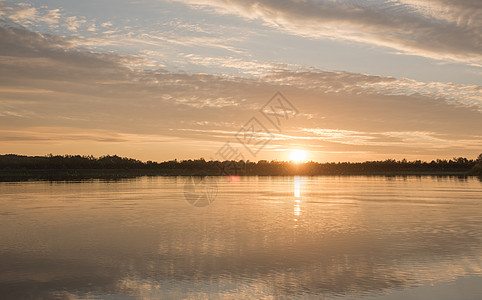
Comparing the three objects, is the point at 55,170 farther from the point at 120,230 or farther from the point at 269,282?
the point at 269,282

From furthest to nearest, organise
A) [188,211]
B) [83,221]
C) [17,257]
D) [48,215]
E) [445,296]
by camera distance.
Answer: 1. [188,211]
2. [48,215]
3. [83,221]
4. [17,257]
5. [445,296]

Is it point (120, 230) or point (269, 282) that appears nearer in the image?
point (269, 282)

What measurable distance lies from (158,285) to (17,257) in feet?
27.0

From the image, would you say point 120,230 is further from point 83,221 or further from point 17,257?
point 17,257

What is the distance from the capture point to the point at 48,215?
1348 inches

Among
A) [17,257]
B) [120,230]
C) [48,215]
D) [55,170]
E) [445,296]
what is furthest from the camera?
[55,170]

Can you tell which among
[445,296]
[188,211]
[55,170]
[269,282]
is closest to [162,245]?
[269,282]

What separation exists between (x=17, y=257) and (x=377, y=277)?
49.4ft

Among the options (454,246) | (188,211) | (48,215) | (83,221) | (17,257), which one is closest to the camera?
(17,257)

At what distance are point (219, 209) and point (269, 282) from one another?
25145mm

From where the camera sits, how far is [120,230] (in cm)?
2681

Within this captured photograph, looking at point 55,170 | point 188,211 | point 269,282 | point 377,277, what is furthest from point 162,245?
point 55,170

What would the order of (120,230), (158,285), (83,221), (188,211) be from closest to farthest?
1. (158,285)
2. (120,230)
3. (83,221)
4. (188,211)

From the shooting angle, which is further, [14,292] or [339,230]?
[339,230]
